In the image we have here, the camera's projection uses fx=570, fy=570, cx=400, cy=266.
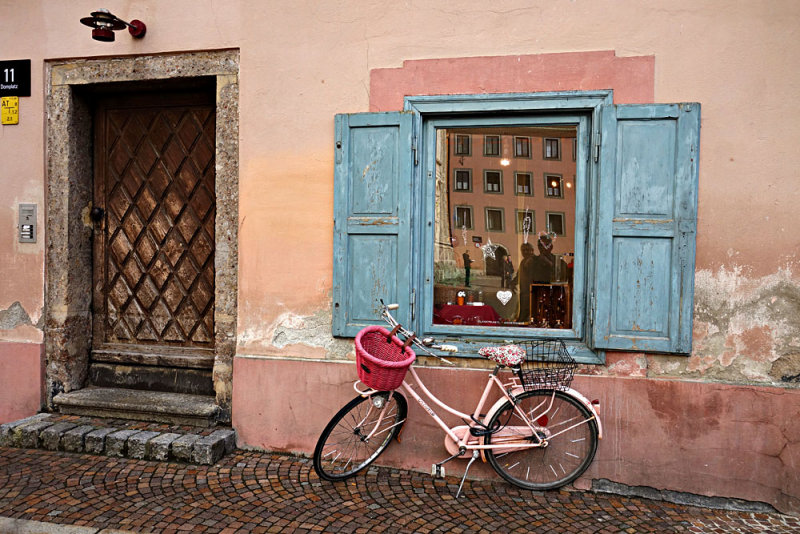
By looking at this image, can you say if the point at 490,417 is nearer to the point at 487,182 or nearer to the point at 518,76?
the point at 487,182

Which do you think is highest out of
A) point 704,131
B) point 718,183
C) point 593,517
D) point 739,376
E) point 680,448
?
point 704,131

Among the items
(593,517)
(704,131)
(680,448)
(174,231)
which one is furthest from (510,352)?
(174,231)

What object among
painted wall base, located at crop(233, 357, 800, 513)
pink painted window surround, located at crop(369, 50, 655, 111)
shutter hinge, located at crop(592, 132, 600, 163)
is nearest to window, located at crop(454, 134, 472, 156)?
pink painted window surround, located at crop(369, 50, 655, 111)

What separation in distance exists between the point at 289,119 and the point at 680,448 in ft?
12.5

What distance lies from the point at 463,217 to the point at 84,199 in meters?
3.51

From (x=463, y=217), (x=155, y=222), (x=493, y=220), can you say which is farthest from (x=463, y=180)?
(x=155, y=222)

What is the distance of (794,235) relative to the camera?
12.6 feet

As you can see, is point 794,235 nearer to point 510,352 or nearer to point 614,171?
point 614,171

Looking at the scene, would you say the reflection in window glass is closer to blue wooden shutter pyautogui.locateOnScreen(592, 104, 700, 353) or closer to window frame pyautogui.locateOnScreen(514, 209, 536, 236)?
window frame pyautogui.locateOnScreen(514, 209, 536, 236)

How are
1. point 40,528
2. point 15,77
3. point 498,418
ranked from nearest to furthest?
point 40,528 → point 498,418 → point 15,77

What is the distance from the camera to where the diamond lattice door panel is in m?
5.21

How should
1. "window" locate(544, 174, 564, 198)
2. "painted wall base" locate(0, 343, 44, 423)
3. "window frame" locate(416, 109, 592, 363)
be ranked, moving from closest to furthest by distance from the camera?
"window frame" locate(416, 109, 592, 363) → "window" locate(544, 174, 564, 198) → "painted wall base" locate(0, 343, 44, 423)

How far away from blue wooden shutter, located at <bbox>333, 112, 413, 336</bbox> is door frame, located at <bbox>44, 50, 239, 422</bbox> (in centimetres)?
95

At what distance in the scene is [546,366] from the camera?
418cm
